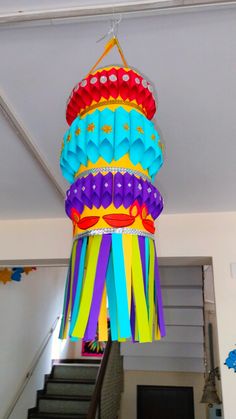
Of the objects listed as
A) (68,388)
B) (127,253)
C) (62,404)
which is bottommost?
(62,404)

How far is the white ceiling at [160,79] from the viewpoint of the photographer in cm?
119

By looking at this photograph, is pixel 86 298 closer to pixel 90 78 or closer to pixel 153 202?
pixel 153 202

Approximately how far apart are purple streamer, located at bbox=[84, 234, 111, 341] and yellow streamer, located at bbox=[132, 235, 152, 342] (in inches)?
2.5

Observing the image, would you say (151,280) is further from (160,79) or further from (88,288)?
(160,79)

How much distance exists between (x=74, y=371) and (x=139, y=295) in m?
5.57

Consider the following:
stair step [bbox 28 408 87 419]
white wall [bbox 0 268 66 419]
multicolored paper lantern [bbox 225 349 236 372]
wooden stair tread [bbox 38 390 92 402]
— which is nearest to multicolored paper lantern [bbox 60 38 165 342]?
multicolored paper lantern [bbox 225 349 236 372]

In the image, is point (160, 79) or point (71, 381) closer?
point (160, 79)

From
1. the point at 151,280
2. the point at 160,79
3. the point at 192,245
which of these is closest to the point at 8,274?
the point at 192,245

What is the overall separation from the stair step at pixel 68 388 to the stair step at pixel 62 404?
0.31m

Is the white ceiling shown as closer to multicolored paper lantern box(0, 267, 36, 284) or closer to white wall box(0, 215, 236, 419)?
white wall box(0, 215, 236, 419)

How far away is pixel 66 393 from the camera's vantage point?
5250 millimetres

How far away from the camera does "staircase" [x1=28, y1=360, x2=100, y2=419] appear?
4.79 m

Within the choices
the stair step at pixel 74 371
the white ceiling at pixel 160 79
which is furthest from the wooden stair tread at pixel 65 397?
the white ceiling at pixel 160 79

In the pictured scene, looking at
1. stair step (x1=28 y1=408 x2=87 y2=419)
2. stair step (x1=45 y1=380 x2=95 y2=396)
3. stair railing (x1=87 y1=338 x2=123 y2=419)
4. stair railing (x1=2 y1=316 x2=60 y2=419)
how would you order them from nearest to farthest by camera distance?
stair railing (x1=87 y1=338 x2=123 y2=419)
stair railing (x1=2 y1=316 x2=60 y2=419)
stair step (x1=28 y1=408 x2=87 y2=419)
stair step (x1=45 y1=380 x2=95 y2=396)
